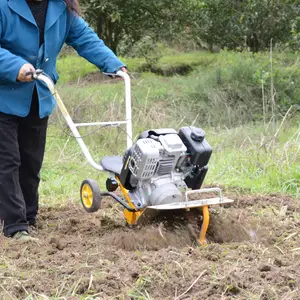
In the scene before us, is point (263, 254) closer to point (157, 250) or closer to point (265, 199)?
point (157, 250)

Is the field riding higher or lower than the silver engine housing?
lower

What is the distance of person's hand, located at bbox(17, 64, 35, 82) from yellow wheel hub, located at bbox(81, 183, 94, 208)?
0.78 m

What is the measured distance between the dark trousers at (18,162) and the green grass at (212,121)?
36.8 inches

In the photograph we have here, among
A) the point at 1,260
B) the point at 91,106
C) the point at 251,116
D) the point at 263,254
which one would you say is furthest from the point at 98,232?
the point at 251,116

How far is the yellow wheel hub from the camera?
4.11m

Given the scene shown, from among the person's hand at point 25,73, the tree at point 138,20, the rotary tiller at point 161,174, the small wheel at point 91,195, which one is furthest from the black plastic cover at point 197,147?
the tree at point 138,20

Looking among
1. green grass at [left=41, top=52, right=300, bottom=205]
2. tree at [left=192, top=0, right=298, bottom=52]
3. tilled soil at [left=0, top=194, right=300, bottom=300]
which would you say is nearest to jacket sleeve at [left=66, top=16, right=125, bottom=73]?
tilled soil at [left=0, top=194, right=300, bottom=300]

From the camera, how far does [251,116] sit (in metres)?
10.5

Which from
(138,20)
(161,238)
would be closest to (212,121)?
(138,20)

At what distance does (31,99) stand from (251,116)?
265 inches

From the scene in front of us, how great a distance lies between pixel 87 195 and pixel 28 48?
3.34 feet

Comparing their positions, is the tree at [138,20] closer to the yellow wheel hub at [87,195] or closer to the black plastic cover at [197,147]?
the yellow wheel hub at [87,195]

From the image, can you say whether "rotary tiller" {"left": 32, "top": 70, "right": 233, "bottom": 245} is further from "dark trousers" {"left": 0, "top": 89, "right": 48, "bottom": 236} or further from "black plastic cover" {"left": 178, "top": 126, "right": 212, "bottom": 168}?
"dark trousers" {"left": 0, "top": 89, "right": 48, "bottom": 236}

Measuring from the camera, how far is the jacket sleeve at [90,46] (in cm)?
449
